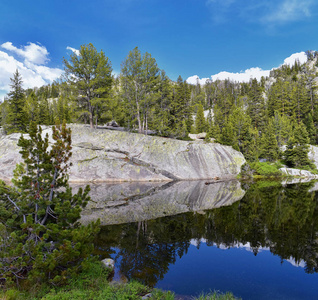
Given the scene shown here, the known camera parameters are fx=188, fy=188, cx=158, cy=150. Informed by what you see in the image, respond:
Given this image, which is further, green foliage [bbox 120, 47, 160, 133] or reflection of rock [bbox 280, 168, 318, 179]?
reflection of rock [bbox 280, 168, 318, 179]

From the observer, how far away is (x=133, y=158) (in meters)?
33.4

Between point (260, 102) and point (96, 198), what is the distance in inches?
2786

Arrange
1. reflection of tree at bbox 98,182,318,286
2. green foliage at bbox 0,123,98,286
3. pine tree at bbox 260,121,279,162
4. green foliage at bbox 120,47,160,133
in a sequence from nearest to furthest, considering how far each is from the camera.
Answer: green foliage at bbox 0,123,98,286, reflection of tree at bbox 98,182,318,286, green foliage at bbox 120,47,160,133, pine tree at bbox 260,121,279,162

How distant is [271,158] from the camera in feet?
163

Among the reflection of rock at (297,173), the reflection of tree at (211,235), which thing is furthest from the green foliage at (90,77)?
the reflection of rock at (297,173)

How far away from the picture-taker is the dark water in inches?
265

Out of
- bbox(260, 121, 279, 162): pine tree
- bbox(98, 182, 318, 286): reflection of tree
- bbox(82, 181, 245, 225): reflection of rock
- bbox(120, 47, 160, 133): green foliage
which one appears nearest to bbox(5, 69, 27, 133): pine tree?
bbox(120, 47, 160, 133): green foliage

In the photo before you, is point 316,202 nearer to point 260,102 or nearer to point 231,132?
point 231,132

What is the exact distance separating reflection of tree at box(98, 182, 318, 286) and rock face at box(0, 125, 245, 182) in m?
19.0

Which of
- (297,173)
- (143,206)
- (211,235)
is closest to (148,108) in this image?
(143,206)

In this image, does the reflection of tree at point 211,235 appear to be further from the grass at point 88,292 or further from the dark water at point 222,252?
the grass at point 88,292

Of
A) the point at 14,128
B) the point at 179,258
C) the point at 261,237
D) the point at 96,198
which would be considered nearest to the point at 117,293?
the point at 179,258

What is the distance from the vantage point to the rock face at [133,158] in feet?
101

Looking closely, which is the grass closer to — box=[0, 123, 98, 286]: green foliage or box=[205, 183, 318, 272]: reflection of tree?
box=[0, 123, 98, 286]: green foliage
